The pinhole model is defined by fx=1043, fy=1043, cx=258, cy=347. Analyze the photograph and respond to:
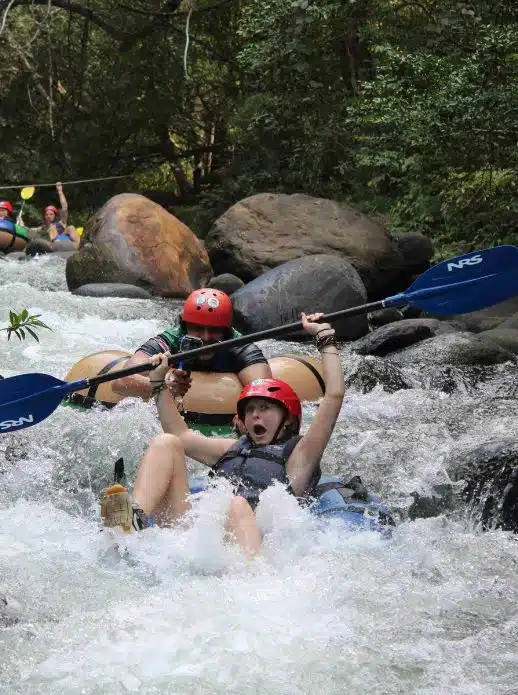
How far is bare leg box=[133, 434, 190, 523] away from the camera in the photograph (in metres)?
4.13

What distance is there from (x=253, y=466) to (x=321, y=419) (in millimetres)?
341

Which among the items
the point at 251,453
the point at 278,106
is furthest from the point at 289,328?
the point at 278,106

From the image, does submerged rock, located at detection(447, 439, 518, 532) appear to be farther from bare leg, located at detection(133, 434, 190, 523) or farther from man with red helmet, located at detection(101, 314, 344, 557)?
bare leg, located at detection(133, 434, 190, 523)

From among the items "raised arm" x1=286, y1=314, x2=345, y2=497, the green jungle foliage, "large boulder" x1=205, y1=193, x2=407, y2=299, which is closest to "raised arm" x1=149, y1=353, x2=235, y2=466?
"raised arm" x1=286, y1=314, x2=345, y2=497

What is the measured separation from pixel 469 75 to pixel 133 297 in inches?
158

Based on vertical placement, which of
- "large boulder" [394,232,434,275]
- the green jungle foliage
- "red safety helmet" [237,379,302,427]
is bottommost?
"red safety helmet" [237,379,302,427]

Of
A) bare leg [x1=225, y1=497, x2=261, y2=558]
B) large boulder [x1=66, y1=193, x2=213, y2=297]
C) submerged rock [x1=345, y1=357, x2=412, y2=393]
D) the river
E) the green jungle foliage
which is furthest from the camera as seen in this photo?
large boulder [x1=66, y1=193, x2=213, y2=297]

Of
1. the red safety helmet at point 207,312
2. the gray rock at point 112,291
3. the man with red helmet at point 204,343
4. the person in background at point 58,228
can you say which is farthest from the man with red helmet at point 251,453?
the person in background at point 58,228

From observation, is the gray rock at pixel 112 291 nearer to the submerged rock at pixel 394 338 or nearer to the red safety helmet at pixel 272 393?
the submerged rock at pixel 394 338

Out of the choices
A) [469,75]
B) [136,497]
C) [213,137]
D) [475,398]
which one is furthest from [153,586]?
[213,137]

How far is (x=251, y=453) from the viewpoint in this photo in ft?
14.3

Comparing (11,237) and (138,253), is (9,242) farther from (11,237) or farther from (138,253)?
(138,253)

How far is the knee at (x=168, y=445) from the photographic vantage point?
4.24m

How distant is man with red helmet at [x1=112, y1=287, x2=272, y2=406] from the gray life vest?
49.0 inches
